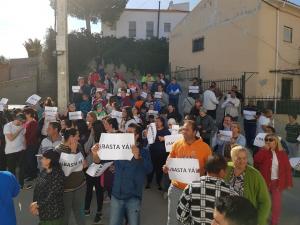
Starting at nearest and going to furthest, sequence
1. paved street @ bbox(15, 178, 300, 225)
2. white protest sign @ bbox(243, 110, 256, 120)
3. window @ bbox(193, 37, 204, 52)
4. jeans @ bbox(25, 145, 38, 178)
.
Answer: paved street @ bbox(15, 178, 300, 225) → jeans @ bbox(25, 145, 38, 178) → white protest sign @ bbox(243, 110, 256, 120) → window @ bbox(193, 37, 204, 52)

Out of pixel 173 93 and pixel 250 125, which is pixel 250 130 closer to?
pixel 250 125

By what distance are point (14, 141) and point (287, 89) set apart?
15.5 m

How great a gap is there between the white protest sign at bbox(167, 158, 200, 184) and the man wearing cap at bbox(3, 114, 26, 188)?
481 cm

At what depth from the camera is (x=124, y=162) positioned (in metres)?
5.86

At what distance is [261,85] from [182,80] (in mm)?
6764

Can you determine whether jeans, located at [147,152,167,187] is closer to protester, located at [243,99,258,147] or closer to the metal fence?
protester, located at [243,99,258,147]

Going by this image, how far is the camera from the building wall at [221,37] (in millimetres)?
20375

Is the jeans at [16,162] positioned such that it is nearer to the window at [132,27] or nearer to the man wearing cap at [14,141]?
the man wearing cap at [14,141]

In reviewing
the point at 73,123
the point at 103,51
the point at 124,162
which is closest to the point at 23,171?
the point at 73,123

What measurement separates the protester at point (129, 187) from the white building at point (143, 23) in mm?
39674

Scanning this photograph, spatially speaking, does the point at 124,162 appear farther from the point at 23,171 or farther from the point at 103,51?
the point at 103,51

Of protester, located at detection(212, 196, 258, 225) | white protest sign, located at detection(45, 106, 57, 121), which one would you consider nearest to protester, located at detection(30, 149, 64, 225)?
protester, located at detection(212, 196, 258, 225)

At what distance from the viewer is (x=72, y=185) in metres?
6.11

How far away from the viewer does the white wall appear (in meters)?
44.8
